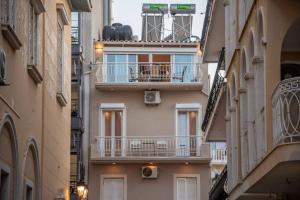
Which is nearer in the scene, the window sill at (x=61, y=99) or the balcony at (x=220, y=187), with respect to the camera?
the window sill at (x=61, y=99)

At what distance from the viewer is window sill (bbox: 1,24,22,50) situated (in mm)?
14898

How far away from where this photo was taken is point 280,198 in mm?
16953

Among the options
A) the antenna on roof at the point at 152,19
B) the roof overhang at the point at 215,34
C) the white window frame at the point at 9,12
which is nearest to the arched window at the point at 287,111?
the white window frame at the point at 9,12

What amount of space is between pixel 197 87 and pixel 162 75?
5.82 feet

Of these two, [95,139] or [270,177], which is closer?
[270,177]

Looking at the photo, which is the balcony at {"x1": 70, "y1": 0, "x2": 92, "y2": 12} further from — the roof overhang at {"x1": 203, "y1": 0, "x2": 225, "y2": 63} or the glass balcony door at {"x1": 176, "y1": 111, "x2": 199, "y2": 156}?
the glass balcony door at {"x1": 176, "y1": 111, "x2": 199, "y2": 156}

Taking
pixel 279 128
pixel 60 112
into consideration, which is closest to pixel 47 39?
pixel 60 112

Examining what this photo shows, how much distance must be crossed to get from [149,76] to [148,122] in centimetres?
218

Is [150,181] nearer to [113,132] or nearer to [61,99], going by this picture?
[113,132]

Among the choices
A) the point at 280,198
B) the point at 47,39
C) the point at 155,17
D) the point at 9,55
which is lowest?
the point at 280,198

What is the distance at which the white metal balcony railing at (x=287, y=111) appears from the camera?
13.4m

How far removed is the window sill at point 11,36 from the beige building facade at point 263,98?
436 cm

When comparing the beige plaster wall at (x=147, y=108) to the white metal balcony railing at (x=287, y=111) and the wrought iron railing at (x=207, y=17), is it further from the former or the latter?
the white metal balcony railing at (x=287, y=111)

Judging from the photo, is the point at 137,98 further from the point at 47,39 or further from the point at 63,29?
the point at 47,39
